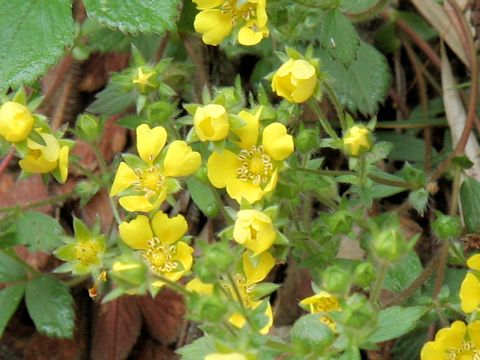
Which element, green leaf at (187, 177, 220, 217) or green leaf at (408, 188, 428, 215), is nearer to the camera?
green leaf at (187, 177, 220, 217)

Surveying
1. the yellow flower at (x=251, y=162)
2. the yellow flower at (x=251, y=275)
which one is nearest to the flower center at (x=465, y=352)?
the yellow flower at (x=251, y=275)

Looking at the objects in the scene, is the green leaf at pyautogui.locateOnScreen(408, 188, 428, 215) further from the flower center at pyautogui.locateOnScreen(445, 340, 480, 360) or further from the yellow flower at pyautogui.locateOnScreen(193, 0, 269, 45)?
the yellow flower at pyautogui.locateOnScreen(193, 0, 269, 45)

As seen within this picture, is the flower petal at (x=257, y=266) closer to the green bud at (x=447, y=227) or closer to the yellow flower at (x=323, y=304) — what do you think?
the yellow flower at (x=323, y=304)

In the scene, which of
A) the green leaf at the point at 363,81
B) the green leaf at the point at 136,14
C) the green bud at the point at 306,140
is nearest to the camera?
the green bud at the point at 306,140

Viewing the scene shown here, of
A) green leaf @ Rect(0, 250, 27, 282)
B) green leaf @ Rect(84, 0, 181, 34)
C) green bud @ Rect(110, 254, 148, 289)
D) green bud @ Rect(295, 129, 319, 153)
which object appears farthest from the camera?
green leaf @ Rect(0, 250, 27, 282)

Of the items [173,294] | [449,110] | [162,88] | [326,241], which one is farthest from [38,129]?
[449,110]

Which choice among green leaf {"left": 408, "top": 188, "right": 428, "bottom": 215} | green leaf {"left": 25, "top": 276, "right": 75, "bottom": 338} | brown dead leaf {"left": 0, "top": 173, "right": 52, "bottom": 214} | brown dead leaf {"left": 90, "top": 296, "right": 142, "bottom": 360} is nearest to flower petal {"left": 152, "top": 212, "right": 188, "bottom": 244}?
green leaf {"left": 25, "top": 276, "right": 75, "bottom": 338}
